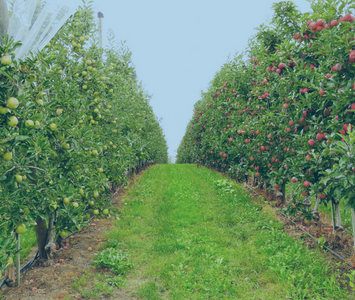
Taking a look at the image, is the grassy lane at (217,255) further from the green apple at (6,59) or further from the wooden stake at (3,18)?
the wooden stake at (3,18)

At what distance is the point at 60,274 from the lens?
4.00m

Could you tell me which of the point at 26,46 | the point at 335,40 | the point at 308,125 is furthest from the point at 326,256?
the point at 26,46

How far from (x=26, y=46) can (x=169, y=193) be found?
706 cm

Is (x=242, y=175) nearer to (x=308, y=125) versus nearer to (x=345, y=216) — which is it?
Result: (x=345, y=216)

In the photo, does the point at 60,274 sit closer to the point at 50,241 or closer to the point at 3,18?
the point at 50,241

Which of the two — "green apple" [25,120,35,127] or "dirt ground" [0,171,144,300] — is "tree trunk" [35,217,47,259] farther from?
"green apple" [25,120,35,127]

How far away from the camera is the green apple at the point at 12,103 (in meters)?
2.65

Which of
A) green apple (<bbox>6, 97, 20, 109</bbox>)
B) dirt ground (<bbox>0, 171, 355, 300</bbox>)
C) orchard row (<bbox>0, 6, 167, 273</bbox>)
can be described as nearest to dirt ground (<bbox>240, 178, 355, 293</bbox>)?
dirt ground (<bbox>0, 171, 355, 300</bbox>)

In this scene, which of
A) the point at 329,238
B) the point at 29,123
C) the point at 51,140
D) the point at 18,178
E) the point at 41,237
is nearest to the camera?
the point at 29,123

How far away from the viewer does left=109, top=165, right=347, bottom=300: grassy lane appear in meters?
3.69

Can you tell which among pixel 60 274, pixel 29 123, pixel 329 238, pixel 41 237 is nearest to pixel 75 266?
pixel 60 274

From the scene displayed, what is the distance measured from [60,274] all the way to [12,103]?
2.67 metres

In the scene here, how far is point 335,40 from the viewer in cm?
354

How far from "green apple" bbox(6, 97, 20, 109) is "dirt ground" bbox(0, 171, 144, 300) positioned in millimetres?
2395
